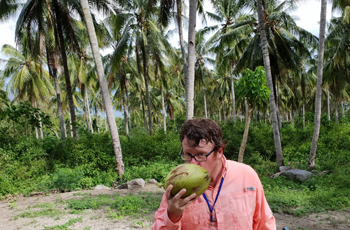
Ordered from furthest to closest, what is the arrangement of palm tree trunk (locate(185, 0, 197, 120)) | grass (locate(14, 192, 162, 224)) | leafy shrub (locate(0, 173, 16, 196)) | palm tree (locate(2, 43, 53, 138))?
palm tree (locate(2, 43, 53, 138)) < palm tree trunk (locate(185, 0, 197, 120)) < leafy shrub (locate(0, 173, 16, 196)) < grass (locate(14, 192, 162, 224))

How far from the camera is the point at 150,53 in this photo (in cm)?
1869

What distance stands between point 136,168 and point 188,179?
923 cm

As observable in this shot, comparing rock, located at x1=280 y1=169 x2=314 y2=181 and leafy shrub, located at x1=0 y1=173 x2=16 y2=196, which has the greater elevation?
leafy shrub, located at x1=0 y1=173 x2=16 y2=196

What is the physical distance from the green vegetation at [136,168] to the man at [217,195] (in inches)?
169

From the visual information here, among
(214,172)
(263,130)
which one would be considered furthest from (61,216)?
(263,130)

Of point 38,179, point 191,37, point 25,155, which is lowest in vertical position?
point 38,179

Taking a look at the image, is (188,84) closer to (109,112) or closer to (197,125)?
(109,112)

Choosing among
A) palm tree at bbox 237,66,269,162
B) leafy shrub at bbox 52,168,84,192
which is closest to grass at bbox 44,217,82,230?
leafy shrub at bbox 52,168,84,192

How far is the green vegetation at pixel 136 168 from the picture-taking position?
19.7 ft

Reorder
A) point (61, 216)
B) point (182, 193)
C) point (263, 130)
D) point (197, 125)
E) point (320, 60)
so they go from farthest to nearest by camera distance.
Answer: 1. point (263, 130)
2. point (320, 60)
3. point (61, 216)
4. point (197, 125)
5. point (182, 193)

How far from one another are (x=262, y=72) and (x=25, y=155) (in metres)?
9.61

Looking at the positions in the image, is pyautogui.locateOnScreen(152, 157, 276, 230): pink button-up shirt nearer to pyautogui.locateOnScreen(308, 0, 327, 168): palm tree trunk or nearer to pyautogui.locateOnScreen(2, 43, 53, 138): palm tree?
pyautogui.locateOnScreen(308, 0, 327, 168): palm tree trunk

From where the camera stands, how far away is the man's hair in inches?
50.7

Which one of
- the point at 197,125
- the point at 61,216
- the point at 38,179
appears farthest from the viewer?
the point at 38,179
